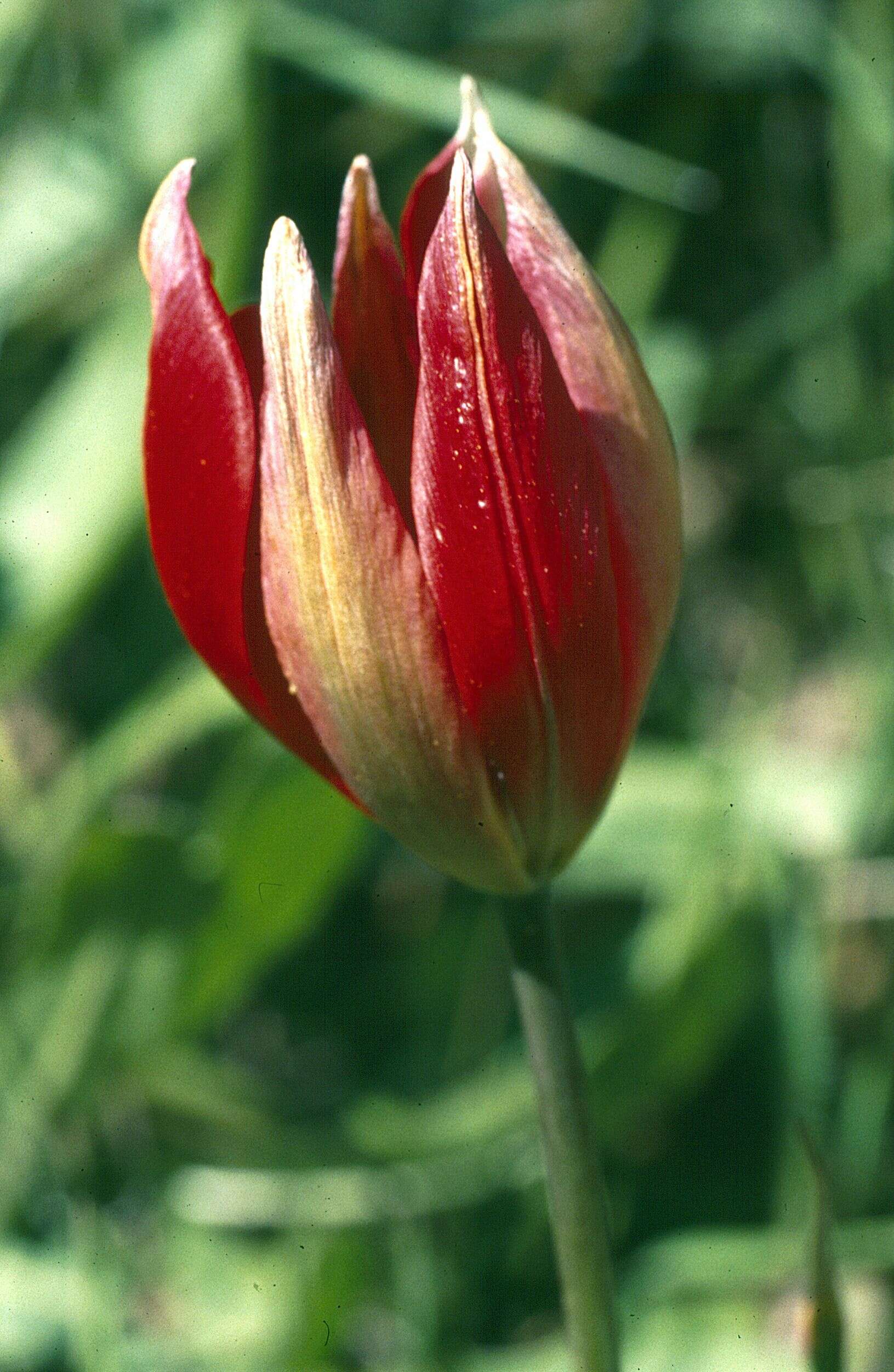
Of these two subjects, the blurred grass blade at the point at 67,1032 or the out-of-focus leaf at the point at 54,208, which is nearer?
the blurred grass blade at the point at 67,1032

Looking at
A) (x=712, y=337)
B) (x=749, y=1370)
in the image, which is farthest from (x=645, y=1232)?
(x=712, y=337)

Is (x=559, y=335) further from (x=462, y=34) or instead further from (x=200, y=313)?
(x=462, y=34)

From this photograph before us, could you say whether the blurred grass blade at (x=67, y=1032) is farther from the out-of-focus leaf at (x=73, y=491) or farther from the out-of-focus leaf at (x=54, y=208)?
the out-of-focus leaf at (x=54, y=208)

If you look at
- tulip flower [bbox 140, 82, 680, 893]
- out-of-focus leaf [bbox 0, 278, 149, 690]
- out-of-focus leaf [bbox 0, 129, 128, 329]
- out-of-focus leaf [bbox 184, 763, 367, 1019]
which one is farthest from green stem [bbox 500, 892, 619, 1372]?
out-of-focus leaf [bbox 0, 129, 128, 329]

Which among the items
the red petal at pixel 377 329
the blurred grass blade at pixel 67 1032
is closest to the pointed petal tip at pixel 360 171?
the red petal at pixel 377 329

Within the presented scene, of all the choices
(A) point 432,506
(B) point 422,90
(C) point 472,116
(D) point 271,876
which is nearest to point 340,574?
(A) point 432,506

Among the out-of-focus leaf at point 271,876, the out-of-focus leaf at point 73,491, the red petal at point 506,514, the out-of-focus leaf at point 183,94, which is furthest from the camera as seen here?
the out-of-focus leaf at point 183,94
